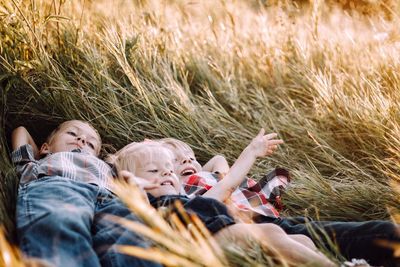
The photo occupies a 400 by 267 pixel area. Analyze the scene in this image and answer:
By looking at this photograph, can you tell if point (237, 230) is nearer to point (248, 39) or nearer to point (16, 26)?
point (16, 26)

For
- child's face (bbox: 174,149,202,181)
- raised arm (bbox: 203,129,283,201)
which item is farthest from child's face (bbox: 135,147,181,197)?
child's face (bbox: 174,149,202,181)

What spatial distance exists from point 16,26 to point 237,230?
144 centimetres

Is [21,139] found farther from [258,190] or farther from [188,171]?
[258,190]

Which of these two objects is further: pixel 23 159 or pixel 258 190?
pixel 258 190

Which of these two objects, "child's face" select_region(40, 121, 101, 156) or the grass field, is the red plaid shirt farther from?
"child's face" select_region(40, 121, 101, 156)

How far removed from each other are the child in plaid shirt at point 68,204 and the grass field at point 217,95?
104 millimetres

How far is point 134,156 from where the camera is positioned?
7.16 ft

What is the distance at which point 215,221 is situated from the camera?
174 cm

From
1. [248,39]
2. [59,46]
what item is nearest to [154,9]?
[248,39]

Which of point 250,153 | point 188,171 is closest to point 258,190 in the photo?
point 250,153

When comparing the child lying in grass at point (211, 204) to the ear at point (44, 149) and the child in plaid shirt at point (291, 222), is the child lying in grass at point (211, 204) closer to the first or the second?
the child in plaid shirt at point (291, 222)

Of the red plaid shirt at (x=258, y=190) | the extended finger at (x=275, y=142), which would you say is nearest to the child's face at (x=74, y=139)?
the red plaid shirt at (x=258, y=190)

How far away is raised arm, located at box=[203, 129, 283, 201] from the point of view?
209 centimetres

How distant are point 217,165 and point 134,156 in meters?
0.46
